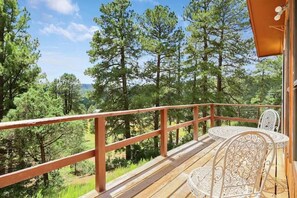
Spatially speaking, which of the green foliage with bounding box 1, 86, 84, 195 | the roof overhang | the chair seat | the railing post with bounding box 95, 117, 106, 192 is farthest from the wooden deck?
the green foliage with bounding box 1, 86, 84, 195

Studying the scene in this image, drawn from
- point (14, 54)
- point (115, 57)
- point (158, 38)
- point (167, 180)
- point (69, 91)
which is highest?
point (158, 38)

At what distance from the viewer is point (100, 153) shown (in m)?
2.71

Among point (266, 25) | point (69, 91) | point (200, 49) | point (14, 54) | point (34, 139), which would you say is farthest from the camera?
point (69, 91)

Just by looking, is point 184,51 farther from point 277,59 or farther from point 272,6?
point 272,6

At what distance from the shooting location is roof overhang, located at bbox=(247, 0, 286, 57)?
364cm

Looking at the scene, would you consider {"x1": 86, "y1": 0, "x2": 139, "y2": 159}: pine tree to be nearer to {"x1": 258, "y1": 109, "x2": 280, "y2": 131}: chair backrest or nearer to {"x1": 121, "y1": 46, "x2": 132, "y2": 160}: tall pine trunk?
{"x1": 121, "y1": 46, "x2": 132, "y2": 160}: tall pine trunk

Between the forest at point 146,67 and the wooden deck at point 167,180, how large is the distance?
8.15 meters

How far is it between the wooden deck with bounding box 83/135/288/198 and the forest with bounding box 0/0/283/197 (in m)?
8.15

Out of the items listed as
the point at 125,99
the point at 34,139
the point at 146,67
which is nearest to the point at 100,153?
the point at 34,139

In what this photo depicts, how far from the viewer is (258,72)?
529 inches

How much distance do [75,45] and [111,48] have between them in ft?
100

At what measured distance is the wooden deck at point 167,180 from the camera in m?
2.68

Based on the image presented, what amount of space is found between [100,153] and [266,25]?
388 centimetres

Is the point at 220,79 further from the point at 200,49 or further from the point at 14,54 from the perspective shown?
the point at 14,54
